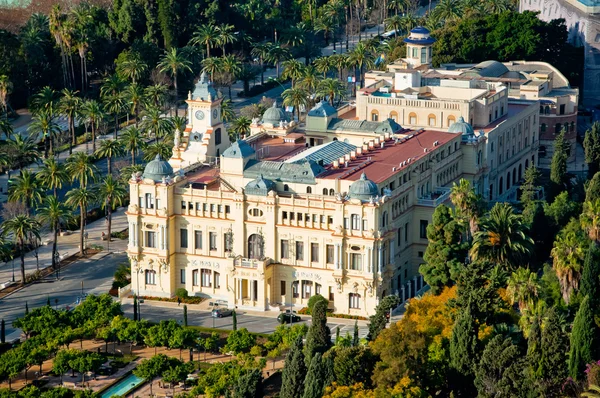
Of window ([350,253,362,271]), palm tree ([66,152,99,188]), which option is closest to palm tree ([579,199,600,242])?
window ([350,253,362,271])

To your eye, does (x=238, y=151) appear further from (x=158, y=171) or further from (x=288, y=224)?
(x=288, y=224)

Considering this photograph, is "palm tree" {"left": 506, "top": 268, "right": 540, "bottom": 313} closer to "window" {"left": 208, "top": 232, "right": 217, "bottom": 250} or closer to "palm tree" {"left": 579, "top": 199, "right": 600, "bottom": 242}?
"palm tree" {"left": 579, "top": 199, "right": 600, "bottom": 242}

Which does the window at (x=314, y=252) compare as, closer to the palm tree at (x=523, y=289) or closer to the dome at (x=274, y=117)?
the palm tree at (x=523, y=289)

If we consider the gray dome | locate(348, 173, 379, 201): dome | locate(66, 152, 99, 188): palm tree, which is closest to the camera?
locate(348, 173, 379, 201): dome

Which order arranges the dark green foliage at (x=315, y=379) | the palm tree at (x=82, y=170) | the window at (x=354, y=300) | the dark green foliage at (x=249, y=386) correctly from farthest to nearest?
the palm tree at (x=82, y=170) < the window at (x=354, y=300) < the dark green foliage at (x=249, y=386) < the dark green foliage at (x=315, y=379)

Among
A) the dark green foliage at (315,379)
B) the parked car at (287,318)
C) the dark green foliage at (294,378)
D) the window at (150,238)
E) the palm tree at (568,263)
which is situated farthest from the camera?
the window at (150,238)

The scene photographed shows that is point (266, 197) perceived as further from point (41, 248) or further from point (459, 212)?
point (41, 248)

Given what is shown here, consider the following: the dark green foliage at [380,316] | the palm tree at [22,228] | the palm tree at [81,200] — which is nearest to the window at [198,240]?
the palm tree at [22,228]
